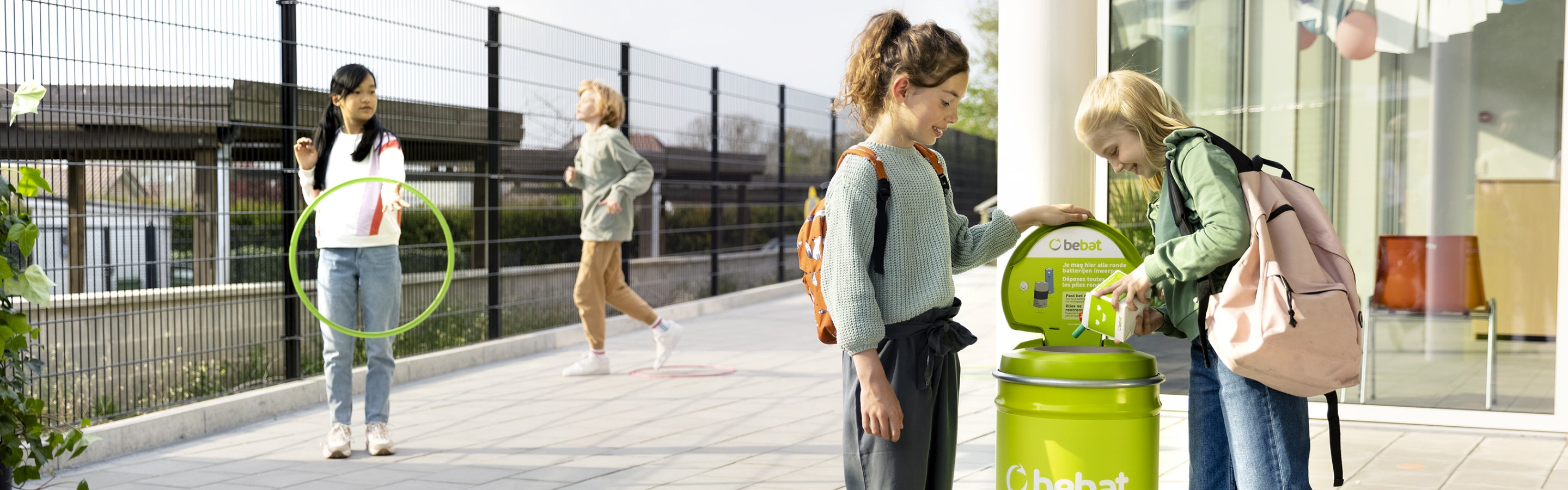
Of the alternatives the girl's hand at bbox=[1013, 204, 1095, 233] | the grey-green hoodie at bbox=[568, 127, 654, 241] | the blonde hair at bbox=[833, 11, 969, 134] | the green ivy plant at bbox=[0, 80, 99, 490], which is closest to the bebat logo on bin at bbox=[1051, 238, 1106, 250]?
the girl's hand at bbox=[1013, 204, 1095, 233]

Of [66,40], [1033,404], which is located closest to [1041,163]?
[1033,404]

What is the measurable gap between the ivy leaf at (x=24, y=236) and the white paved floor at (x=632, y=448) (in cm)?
184

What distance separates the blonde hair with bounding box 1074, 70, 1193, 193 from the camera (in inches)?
107

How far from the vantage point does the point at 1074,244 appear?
2779mm

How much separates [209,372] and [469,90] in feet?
8.55

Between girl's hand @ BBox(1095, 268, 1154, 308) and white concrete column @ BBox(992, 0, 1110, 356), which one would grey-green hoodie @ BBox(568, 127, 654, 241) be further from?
girl's hand @ BBox(1095, 268, 1154, 308)

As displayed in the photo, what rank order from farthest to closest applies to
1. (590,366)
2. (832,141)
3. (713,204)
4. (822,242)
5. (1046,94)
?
(832,141), (713,204), (590,366), (1046,94), (822,242)

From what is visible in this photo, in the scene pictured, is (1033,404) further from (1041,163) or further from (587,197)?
(587,197)

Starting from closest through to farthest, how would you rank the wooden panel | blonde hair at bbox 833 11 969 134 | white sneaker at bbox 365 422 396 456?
blonde hair at bbox 833 11 969 134 → white sneaker at bbox 365 422 396 456 → the wooden panel

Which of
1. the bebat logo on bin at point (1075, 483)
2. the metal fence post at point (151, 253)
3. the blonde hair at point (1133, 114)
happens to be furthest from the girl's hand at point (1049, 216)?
the metal fence post at point (151, 253)

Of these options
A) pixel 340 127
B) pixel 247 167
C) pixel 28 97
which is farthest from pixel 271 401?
pixel 28 97

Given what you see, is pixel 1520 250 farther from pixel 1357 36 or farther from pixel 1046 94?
pixel 1046 94

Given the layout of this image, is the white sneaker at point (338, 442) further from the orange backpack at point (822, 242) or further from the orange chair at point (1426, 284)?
the orange chair at point (1426, 284)

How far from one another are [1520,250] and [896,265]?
4610mm
